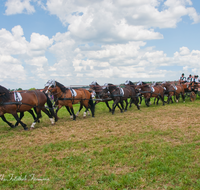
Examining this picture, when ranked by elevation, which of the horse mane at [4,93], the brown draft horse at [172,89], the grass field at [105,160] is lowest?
the grass field at [105,160]

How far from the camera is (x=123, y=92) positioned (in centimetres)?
1400

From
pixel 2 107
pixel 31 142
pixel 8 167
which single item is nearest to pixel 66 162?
pixel 8 167

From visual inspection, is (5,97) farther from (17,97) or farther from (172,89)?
(172,89)

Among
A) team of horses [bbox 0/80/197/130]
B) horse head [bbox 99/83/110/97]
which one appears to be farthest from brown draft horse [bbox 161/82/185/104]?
horse head [bbox 99/83/110/97]

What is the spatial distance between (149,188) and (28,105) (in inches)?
301

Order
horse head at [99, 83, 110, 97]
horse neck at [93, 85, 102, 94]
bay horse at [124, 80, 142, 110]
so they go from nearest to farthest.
Result: 1. horse head at [99, 83, 110, 97]
2. horse neck at [93, 85, 102, 94]
3. bay horse at [124, 80, 142, 110]

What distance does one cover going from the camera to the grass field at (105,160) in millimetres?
4031

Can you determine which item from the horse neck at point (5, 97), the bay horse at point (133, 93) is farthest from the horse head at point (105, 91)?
the horse neck at point (5, 97)

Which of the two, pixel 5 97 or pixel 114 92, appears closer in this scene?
pixel 5 97

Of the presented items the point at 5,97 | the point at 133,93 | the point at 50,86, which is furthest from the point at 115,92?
the point at 5,97

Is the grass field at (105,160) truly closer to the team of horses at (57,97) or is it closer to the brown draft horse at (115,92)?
the team of horses at (57,97)

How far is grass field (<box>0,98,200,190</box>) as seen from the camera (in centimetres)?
403

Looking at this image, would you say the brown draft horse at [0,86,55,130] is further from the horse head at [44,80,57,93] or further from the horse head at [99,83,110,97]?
the horse head at [99,83,110,97]

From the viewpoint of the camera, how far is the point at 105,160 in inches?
201
